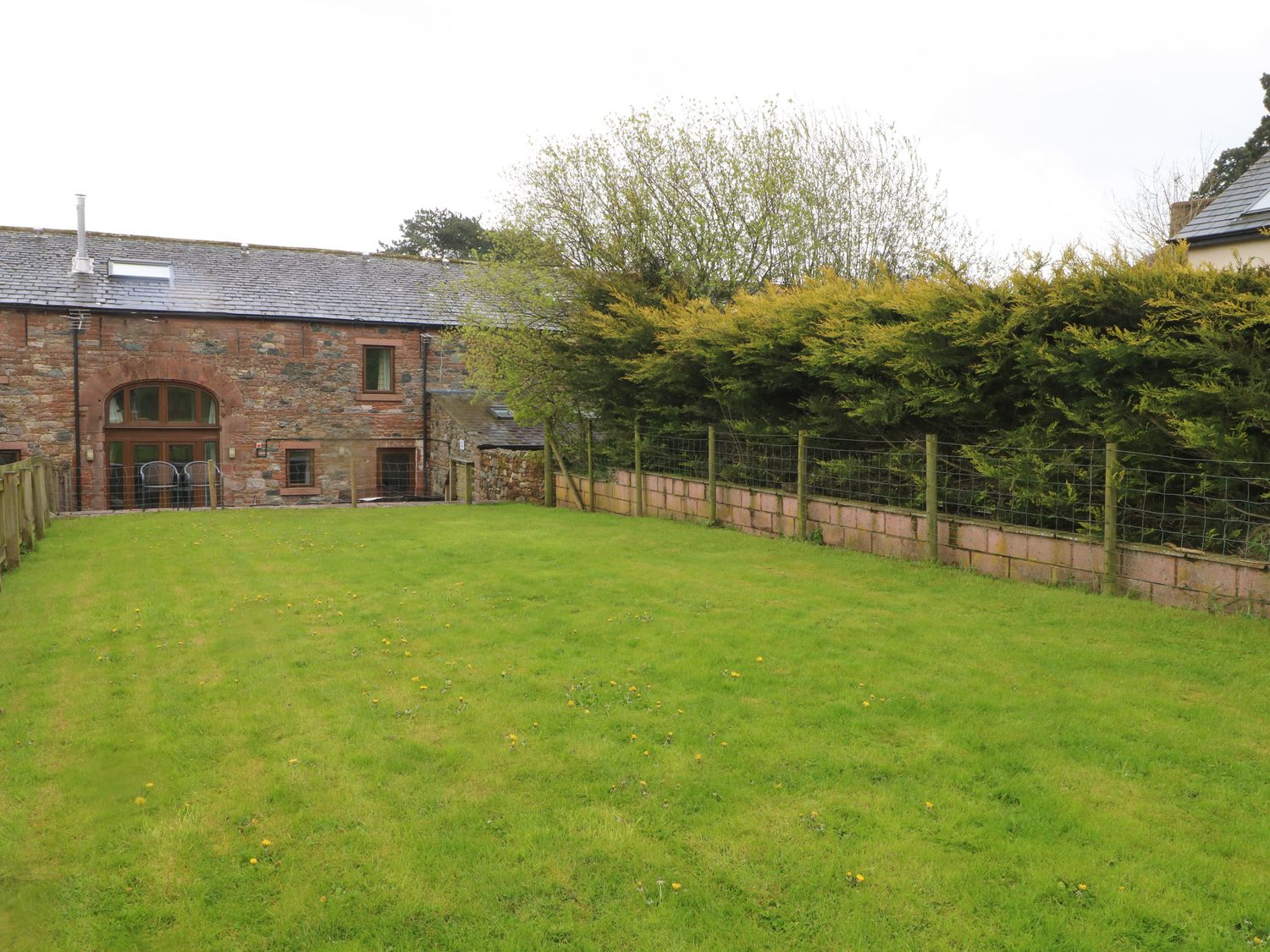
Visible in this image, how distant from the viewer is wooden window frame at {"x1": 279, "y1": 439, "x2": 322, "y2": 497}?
24.0m

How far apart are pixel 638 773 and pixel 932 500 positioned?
6.19m

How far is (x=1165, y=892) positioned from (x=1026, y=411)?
6491mm

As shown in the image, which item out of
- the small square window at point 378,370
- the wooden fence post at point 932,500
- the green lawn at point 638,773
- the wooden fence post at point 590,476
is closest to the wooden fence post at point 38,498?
the green lawn at point 638,773

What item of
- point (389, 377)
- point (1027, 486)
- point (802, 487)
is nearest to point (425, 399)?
point (389, 377)

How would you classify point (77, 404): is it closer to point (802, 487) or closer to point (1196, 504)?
point (802, 487)

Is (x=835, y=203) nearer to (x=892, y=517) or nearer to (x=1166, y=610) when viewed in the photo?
(x=892, y=517)

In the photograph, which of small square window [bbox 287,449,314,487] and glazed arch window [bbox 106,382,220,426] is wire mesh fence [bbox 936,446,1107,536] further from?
glazed arch window [bbox 106,382,220,426]

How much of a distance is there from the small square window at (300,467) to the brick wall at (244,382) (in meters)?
0.24

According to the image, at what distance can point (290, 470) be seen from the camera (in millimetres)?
24109

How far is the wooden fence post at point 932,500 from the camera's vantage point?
9555mm

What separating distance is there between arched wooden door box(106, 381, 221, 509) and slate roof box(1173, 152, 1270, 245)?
21203 mm

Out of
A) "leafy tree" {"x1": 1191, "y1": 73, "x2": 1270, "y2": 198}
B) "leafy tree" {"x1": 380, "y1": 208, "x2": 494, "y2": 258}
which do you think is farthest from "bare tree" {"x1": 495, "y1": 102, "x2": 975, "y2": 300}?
"leafy tree" {"x1": 380, "y1": 208, "x2": 494, "y2": 258}

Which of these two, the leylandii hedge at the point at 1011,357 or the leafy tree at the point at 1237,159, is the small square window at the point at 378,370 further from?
the leafy tree at the point at 1237,159

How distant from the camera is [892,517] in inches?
409
